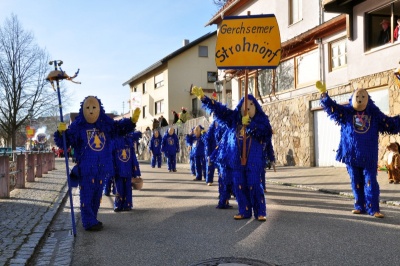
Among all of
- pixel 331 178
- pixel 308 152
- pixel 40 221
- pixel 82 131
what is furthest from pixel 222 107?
pixel 308 152

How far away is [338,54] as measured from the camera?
17.0 m

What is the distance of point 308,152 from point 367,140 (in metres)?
11.4

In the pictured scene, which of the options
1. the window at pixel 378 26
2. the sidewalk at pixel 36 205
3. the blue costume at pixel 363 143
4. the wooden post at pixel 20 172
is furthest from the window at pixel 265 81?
the blue costume at pixel 363 143

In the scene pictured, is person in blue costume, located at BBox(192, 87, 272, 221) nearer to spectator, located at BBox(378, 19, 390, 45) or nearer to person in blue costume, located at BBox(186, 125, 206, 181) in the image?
person in blue costume, located at BBox(186, 125, 206, 181)

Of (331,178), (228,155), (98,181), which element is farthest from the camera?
(331,178)

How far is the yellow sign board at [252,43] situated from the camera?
6.92 metres

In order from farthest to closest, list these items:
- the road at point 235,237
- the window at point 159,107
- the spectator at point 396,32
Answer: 1. the window at point 159,107
2. the spectator at point 396,32
3. the road at point 235,237

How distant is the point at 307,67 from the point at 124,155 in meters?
12.5

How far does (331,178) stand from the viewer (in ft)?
42.3

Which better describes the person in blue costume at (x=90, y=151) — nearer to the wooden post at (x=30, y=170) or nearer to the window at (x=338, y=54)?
the wooden post at (x=30, y=170)

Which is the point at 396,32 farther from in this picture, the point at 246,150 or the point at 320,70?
the point at 246,150

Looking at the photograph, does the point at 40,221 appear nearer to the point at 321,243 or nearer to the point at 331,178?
the point at 321,243

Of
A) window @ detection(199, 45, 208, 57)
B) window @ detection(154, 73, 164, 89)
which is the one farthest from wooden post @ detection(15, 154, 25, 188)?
window @ detection(199, 45, 208, 57)

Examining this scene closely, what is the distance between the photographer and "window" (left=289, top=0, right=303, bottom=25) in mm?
19395
